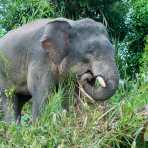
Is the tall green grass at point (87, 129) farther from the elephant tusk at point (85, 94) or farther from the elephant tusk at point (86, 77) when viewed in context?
the elephant tusk at point (86, 77)

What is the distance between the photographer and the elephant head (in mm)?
7355

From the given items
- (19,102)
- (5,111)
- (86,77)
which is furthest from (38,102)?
(19,102)

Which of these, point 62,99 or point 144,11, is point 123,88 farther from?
point 144,11

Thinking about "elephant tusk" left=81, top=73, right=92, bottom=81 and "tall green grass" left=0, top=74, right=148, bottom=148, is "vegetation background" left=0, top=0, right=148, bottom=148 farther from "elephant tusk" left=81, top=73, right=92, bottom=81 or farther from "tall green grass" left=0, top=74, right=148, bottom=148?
"elephant tusk" left=81, top=73, right=92, bottom=81

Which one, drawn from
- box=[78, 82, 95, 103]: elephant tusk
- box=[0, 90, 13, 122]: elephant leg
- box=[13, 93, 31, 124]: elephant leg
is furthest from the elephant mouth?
box=[13, 93, 31, 124]: elephant leg

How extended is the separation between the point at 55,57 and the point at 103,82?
819 millimetres

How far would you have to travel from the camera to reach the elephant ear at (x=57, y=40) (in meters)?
7.95

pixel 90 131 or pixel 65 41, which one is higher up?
pixel 65 41

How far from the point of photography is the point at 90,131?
5.78m

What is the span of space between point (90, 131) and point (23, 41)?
286 centimetres

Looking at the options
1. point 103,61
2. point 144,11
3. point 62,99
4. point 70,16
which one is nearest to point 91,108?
point 62,99

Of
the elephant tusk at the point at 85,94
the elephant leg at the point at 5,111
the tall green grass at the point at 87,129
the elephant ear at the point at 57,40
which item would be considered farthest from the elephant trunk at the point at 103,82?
the tall green grass at the point at 87,129

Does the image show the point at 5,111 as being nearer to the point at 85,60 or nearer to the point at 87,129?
the point at 85,60

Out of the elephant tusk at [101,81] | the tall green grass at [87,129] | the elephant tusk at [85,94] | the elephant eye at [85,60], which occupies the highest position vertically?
the elephant eye at [85,60]
